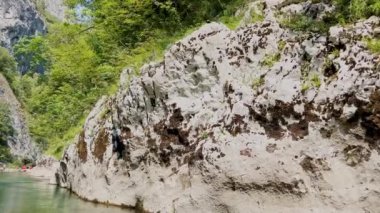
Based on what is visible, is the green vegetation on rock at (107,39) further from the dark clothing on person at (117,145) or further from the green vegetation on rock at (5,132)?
the green vegetation on rock at (5,132)

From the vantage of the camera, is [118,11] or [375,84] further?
[118,11]

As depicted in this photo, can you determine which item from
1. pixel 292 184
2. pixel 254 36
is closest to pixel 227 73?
pixel 254 36

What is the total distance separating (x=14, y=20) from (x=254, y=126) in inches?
5722

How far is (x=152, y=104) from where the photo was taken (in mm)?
17359

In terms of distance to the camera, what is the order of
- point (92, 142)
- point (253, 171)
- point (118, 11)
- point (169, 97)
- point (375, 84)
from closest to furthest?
point (375, 84) < point (253, 171) < point (169, 97) < point (92, 142) < point (118, 11)

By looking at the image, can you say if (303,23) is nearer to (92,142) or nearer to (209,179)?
(209,179)

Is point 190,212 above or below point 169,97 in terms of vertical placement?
below

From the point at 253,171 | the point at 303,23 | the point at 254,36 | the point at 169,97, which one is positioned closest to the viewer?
the point at 253,171

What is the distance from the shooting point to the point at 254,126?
12930 mm

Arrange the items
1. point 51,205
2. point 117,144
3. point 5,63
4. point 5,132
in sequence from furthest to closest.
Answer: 1. point 5,63
2. point 5,132
3. point 117,144
4. point 51,205

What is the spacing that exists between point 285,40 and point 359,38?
250 centimetres

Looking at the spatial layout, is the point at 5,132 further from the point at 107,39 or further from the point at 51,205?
the point at 51,205

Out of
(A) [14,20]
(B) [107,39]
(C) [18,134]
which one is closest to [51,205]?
(B) [107,39]

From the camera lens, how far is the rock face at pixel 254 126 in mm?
11102
